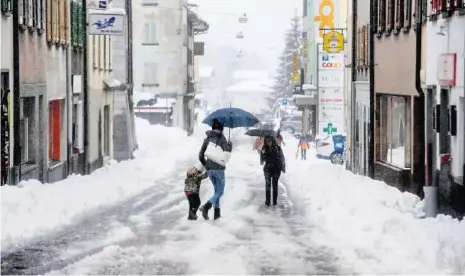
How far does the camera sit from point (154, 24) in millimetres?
73062

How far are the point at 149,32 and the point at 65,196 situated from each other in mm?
52723

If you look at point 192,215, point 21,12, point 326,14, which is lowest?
point 192,215

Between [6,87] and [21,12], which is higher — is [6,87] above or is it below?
below

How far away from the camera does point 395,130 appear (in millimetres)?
27141

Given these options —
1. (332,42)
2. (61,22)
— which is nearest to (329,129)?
(332,42)

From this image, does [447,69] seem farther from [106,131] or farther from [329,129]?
[329,129]

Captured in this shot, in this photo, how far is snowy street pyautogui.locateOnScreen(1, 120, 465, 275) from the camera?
12.3 metres

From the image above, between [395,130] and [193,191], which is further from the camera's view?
[395,130]

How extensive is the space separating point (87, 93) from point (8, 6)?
1218 cm

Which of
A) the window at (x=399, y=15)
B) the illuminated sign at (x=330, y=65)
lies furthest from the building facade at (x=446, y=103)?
the illuminated sign at (x=330, y=65)

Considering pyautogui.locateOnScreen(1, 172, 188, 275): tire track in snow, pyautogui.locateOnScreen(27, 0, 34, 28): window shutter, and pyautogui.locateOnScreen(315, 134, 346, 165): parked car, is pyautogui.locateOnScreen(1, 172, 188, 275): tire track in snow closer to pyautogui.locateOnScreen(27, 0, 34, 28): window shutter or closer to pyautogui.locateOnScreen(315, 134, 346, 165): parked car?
pyautogui.locateOnScreen(27, 0, 34, 28): window shutter

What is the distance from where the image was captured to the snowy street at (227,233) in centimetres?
1232

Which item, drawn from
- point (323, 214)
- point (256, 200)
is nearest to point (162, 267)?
point (323, 214)

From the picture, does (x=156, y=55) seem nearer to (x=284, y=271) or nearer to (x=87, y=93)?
(x=87, y=93)
